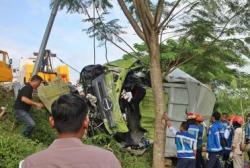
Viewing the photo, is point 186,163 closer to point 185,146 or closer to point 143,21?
point 185,146

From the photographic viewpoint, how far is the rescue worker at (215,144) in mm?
11812

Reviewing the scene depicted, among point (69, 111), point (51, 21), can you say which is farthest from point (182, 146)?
point (69, 111)

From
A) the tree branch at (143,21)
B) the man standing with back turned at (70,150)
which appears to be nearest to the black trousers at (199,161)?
the tree branch at (143,21)

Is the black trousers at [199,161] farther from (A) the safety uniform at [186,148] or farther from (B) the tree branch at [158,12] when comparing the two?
(B) the tree branch at [158,12]

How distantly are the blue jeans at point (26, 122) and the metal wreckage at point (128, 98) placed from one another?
1836 millimetres

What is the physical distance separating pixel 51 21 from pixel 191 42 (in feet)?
14.2

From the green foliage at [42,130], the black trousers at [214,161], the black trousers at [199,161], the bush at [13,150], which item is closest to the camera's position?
the bush at [13,150]

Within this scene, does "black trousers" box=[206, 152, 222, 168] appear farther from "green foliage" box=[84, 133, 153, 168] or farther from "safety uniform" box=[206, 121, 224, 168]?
"green foliage" box=[84, 133, 153, 168]

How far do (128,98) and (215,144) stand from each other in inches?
99.8

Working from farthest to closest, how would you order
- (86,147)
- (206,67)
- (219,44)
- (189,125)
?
(206,67)
(219,44)
(189,125)
(86,147)

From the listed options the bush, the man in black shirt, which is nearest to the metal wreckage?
the man in black shirt

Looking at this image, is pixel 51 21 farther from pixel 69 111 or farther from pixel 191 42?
pixel 69 111

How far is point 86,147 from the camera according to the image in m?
2.57

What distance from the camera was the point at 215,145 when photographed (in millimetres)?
11875
